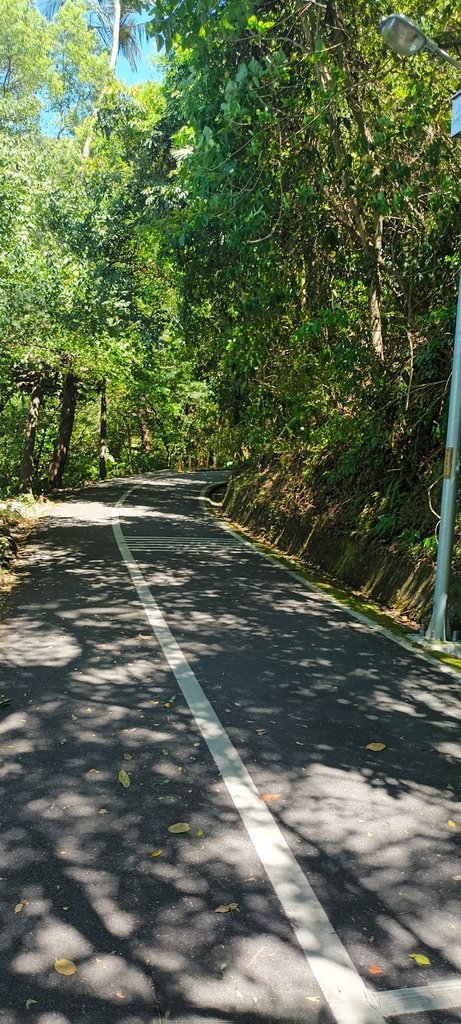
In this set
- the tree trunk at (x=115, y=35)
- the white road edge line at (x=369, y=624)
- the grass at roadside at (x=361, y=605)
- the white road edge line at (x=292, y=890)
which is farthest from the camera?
the tree trunk at (x=115, y=35)

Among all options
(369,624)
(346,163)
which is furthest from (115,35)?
(369,624)

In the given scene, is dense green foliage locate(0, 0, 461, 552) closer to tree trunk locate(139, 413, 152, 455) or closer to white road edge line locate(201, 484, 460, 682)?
white road edge line locate(201, 484, 460, 682)

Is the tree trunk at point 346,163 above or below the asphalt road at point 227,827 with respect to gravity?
above

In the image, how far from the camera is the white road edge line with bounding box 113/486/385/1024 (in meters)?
2.84

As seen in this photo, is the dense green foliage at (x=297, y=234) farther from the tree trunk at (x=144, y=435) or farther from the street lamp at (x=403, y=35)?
the tree trunk at (x=144, y=435)

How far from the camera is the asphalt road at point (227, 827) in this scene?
290 centimetres

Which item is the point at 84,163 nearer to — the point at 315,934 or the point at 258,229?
the point at 258,229

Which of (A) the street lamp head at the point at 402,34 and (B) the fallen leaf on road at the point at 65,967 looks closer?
(B) the fallen leaf on road at the point at 65,967

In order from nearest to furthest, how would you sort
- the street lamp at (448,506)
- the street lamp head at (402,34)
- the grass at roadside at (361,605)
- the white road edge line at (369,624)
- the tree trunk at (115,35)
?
the street lamp head at (402,34)
the white road edge line at (369,624)
the grass at roadside at (361,605)
the street lamp at (448,506)
the tree trunk at (115,35)

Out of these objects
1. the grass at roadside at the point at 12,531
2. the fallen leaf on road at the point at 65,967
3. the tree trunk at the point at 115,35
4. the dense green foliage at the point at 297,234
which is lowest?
the fallen leaf on road at the point at 65,967

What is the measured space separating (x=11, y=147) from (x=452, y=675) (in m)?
11.2

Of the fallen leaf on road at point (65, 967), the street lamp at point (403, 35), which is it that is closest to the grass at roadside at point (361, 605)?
the fallen leaf on road at point (65, 967)

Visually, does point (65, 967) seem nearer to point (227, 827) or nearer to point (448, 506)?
point (227, 827)

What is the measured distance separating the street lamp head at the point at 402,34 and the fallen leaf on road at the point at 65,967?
6.47m
